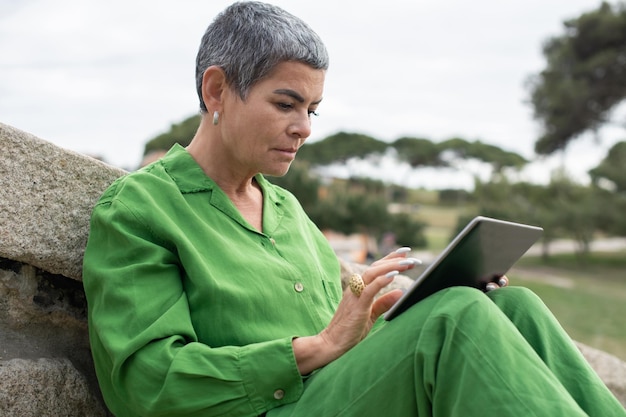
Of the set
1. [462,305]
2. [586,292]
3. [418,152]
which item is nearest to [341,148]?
[418,152]

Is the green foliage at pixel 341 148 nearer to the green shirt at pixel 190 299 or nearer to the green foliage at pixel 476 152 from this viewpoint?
the green foliage at pixel 476 152

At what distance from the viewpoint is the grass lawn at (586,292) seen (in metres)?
10.3

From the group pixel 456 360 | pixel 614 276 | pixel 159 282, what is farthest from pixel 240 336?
pixel 614 276

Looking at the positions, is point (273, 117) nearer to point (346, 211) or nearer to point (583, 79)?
point (346, 211)

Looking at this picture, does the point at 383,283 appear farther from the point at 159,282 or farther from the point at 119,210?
the point at 119,210

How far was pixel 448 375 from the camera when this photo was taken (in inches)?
54.2

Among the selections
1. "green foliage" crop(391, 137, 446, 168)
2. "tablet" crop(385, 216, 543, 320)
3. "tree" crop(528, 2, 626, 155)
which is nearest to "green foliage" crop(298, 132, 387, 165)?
"green foliage" crop(391, 137, 446, 168)

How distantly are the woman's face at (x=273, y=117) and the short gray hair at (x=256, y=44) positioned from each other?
21 millimetres

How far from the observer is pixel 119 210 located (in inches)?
67.5

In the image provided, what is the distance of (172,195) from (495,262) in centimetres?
77

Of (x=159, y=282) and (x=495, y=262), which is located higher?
(x=495, y=262)

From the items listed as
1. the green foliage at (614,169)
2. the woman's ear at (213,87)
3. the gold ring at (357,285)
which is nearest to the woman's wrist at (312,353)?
the gold ring at (357,285)

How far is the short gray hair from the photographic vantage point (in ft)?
5.91

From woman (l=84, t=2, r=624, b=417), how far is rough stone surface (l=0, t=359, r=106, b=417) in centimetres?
22
